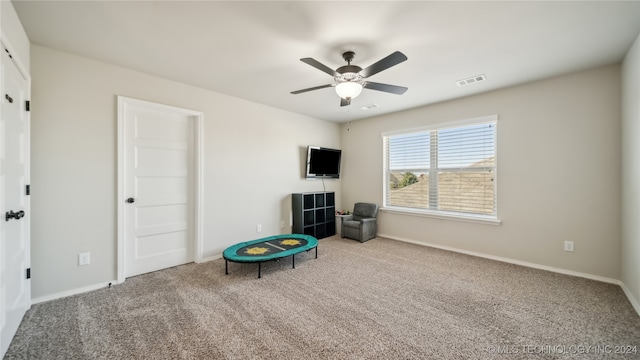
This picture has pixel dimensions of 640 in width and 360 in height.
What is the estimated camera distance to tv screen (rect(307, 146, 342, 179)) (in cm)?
502

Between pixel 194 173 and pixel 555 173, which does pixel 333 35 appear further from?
pixel 555 173

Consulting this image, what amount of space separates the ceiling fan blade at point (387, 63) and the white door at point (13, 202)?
2.83m

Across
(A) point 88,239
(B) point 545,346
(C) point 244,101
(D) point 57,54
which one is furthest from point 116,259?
(B) point 545,346

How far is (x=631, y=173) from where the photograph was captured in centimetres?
251

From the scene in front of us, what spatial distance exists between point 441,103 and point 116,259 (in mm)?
5295

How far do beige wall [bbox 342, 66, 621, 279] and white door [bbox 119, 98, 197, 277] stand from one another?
13.9 feet

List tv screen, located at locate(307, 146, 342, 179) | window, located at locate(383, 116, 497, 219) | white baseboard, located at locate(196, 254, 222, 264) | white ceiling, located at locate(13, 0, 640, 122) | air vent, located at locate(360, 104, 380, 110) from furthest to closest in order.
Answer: tv screen, located at locate(307, 146, 342, 179) → air vent, located at locate(360, 104, 380, 110) → window, located at locate(383, 116, 497, 219) → white baseboard, located at locate(196, 254, 222, 264) → white ceiling, located at locate(13, 0, 640, 122)

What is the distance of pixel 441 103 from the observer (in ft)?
14.0

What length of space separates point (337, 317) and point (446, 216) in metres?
2.93

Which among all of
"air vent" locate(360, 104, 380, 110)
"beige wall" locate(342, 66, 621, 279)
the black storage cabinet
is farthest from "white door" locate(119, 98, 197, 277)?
"beige wall" locate(342, 66, 621, 279)

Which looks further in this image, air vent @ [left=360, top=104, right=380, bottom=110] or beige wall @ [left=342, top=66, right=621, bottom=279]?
air vent @ [left=360, top=104, right=380, bottom=110]

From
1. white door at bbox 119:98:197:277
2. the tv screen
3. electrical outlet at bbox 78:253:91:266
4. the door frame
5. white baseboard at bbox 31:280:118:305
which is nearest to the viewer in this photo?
white baseboard at bbox 31:280:118:305

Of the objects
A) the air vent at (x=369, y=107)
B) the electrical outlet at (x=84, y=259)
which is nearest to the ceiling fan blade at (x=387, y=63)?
the air vent at (x=369, y=107)

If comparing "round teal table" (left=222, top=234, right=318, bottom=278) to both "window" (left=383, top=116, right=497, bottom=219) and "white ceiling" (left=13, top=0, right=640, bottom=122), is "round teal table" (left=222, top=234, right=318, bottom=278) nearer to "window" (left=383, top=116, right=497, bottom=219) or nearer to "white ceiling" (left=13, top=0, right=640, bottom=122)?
"window" (left=383, top=116, right=497, bottom=219)
